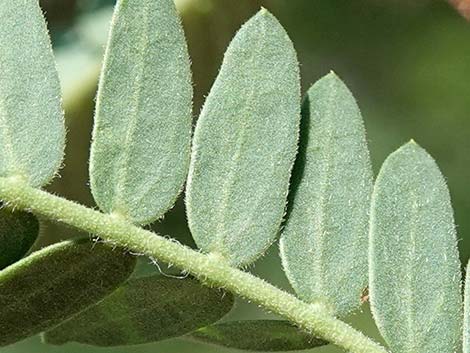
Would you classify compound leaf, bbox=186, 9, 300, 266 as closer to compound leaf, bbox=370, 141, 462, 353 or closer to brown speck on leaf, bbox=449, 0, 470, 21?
compound leaf, bbox=370, 141, 462, 353

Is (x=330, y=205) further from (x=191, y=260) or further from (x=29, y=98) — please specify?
(x=29, y=98)

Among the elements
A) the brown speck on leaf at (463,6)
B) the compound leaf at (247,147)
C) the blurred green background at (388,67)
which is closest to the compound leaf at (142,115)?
the compound leaf at (247,147)

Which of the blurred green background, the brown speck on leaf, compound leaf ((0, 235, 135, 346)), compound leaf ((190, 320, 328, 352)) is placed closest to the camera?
compound leaf ((0, 235, 135, 346))

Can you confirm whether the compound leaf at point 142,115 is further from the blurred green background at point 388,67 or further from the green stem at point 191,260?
the blurred green background at point 388,67

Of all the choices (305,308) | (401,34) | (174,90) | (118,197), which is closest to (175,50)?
(174,90)

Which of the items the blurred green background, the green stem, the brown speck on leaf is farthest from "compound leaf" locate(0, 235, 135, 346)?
the blurred green background

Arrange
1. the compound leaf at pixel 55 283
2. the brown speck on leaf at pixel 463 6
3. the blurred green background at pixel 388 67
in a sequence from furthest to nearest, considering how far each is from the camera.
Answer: the blurred green background at pixel 388 67
the brown speck on leaf at pixel 463 6
the compound leaf at pixel 55 283

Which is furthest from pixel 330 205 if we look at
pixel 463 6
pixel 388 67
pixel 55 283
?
pixel 388 67
